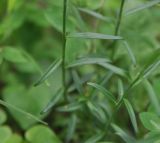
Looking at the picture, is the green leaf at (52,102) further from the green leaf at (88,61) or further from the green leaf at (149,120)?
the green leaf at (149,120)

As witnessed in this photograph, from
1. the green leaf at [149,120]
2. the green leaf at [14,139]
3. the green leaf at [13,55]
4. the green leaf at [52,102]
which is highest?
the green leaf at [149,120]

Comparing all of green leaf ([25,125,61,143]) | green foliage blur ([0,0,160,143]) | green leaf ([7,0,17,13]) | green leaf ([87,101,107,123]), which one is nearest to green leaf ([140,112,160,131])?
green foliage blur ([0,0,160,143])

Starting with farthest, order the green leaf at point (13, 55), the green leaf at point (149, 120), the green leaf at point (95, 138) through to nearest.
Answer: the green leaf at point (13, 55)
the green leaf at point (95, 138)
the green leaf at point (149, 120)

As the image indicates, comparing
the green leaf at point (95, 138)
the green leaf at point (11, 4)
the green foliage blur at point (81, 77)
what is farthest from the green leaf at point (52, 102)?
the green leaf at point (11, 4)

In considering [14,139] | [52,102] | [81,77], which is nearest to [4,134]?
[14,139]

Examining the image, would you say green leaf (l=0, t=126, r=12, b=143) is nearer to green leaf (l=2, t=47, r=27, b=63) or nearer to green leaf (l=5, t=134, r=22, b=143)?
green leaf (l=5, t=134, r=22, b=143)

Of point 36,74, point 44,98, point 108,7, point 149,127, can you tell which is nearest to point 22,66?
point 36,74

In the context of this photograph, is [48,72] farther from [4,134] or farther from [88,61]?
[4,134]

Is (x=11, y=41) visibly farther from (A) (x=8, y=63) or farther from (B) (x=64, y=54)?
(B) (x=64, y=54)
